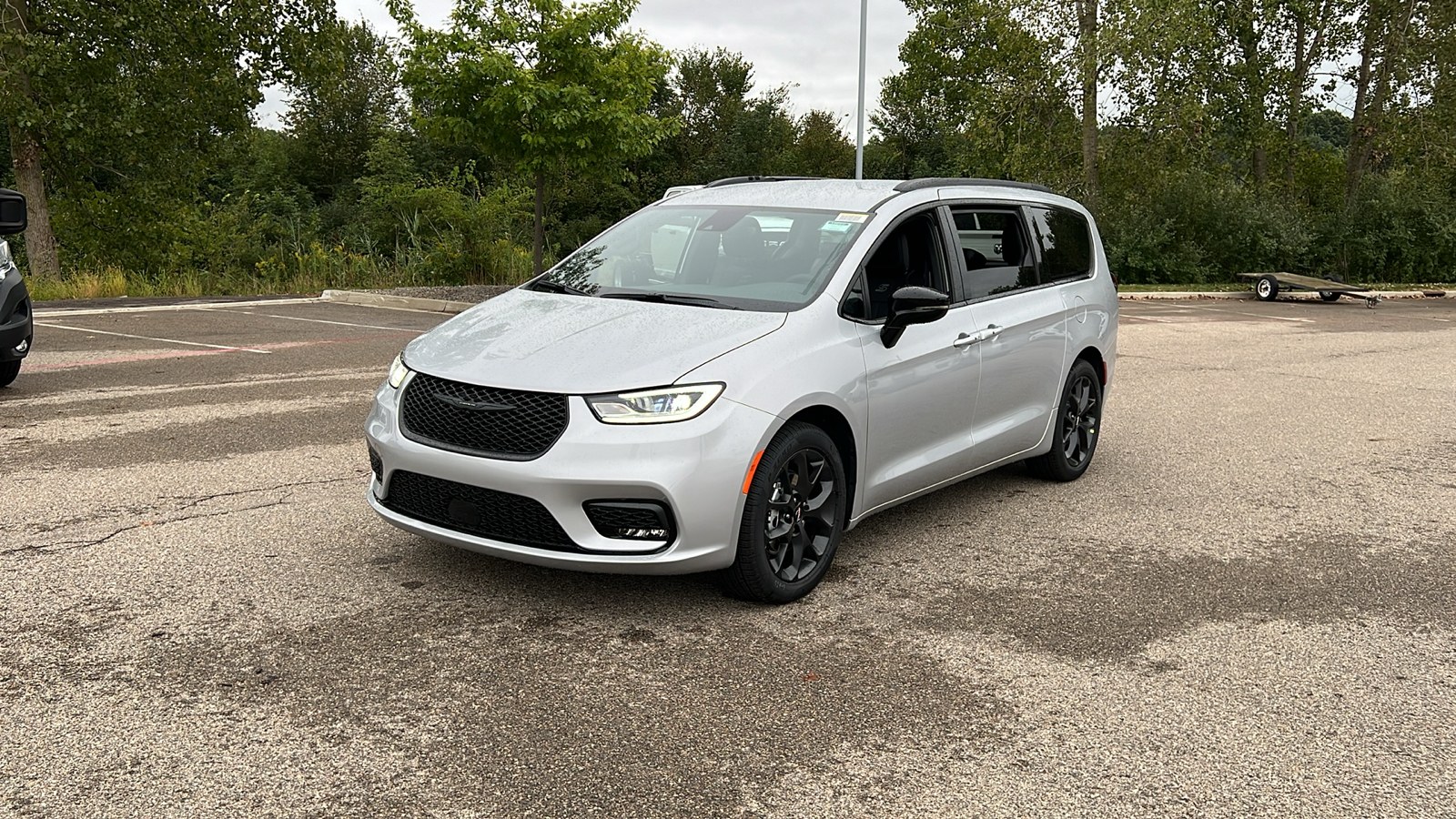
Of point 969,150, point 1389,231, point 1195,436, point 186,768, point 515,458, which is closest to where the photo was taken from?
point 186,768

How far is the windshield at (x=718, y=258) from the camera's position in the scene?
5320 mm

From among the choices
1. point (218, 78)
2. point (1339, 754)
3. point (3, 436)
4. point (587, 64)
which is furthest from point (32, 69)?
point (1339, 754)

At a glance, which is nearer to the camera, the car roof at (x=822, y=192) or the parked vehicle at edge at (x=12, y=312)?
the car roof at (x=822, y=192)

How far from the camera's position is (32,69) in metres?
21.5

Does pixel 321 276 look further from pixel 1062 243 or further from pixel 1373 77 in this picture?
pixel 1373 77

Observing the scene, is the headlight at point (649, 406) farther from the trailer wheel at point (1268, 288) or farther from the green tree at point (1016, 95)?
the green tree at point (1016, 95)

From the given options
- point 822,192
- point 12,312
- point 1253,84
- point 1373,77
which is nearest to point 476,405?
point 822,192

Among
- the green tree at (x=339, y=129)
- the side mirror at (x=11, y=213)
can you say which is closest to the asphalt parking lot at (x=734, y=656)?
the side mirror at (x=11, y=213)

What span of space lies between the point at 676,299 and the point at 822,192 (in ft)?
3.91

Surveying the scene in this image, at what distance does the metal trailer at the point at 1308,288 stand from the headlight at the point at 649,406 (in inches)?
979

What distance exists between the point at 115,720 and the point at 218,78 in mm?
23615

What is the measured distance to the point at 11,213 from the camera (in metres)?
8.23

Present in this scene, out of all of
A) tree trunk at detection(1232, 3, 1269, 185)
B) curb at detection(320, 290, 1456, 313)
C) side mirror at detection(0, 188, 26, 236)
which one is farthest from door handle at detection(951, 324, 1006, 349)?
tree trunk at detection(1232, 3, 1269, 185)

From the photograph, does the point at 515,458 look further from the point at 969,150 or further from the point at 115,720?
the point at 969,150
